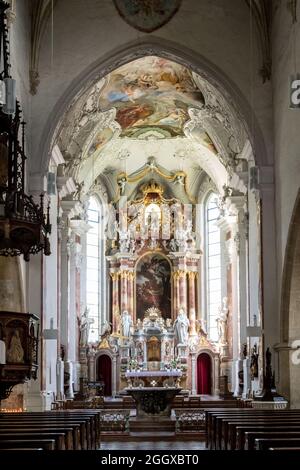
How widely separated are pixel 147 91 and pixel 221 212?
17.6ft

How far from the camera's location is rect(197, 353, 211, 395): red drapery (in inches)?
1207

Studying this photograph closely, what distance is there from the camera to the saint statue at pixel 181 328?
30.9m

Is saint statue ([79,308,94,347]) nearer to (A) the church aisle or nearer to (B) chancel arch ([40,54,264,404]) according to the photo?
(B) chancel arch ([40,54,264,404])

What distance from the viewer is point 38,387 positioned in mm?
19203

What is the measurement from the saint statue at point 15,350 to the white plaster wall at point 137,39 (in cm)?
713

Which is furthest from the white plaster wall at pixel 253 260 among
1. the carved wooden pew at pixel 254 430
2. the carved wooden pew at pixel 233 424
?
the carved wooden pew at pixel 254 430

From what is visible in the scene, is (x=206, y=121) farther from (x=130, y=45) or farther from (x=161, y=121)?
(x=130, y=45)

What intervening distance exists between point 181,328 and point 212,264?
9.31 ft

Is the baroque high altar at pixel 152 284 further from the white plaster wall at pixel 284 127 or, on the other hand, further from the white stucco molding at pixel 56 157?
the white plaster wall at pixel 284 127

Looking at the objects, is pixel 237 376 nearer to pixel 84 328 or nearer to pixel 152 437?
pixel 84 328

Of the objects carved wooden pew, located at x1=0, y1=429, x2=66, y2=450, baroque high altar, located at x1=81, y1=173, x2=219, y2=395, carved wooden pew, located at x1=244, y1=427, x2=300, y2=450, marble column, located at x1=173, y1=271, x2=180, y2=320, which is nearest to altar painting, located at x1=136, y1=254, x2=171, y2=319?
baroque high altar, located at x1=81, y1=173, x2=219, y2=395

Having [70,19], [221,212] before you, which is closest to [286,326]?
[70,19]

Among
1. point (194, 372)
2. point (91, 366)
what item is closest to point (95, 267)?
point (91, 366)
